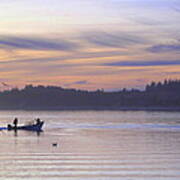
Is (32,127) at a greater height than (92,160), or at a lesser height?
greater

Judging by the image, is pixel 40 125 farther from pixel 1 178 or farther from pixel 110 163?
pixel 1 178

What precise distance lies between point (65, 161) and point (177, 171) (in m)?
6.78

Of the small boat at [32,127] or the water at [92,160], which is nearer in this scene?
the water at [92,160]

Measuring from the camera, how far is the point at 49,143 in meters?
45.8

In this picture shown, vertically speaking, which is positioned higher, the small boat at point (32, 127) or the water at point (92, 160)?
the small boat at point (32, 127)

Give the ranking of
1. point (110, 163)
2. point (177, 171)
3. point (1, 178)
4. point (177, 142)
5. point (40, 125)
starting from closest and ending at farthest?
point (1, 178) → point (177, 171) → point (110, 163) → point (177, 142) → point (40, 125)

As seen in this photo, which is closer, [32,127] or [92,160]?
[92,160]

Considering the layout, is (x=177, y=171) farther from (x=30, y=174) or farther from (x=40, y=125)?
(x=40, y=125)

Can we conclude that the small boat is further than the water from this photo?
Yes

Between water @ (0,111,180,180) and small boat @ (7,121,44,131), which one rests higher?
small boat @ (7,121,44,131)

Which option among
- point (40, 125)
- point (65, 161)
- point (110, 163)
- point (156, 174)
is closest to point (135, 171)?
point (156, 174)

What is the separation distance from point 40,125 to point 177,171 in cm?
3871

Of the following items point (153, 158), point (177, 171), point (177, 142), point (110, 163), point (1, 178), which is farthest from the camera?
point (177, 142)

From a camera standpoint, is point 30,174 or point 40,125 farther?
point 40,125
